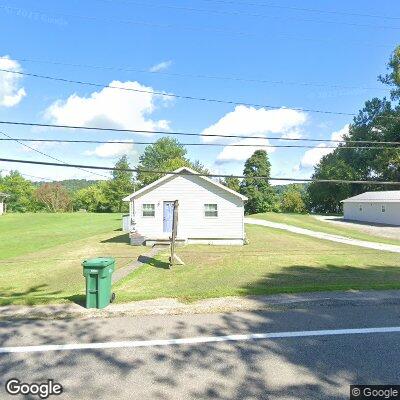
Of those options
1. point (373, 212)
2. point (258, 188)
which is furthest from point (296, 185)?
point (373, 212)

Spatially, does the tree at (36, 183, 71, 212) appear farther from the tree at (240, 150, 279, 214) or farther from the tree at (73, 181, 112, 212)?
the tree at (240, 150, 279, 214)

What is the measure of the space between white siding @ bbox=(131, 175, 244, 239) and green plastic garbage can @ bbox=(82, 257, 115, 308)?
13.9 meters

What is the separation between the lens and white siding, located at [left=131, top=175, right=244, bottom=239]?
2178cm

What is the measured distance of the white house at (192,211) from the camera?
858 inches

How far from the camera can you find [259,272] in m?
12.3

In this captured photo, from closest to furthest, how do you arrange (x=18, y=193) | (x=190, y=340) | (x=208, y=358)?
(x=208, y=358) → (x=190, y=340) → (x=18, y=193)

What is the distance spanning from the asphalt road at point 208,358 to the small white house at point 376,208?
34.8 meters

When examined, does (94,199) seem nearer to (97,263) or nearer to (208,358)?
(97,263)

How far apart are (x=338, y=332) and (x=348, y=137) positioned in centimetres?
6251

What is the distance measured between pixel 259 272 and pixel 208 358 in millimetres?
7418

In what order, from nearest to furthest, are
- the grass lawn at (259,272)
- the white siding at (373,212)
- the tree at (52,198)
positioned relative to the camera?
the grass lawn at (259,272)
the white siding at (373,212)
the tree at (52,198)

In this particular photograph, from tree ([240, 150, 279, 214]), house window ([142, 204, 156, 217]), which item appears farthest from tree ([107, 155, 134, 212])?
house window ([142, 204, 156, 217])

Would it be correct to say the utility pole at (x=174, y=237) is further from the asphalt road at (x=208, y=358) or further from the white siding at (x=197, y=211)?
the asphalt road at (x=208, y=358)

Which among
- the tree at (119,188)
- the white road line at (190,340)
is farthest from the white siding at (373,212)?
the tree at (119,188)
